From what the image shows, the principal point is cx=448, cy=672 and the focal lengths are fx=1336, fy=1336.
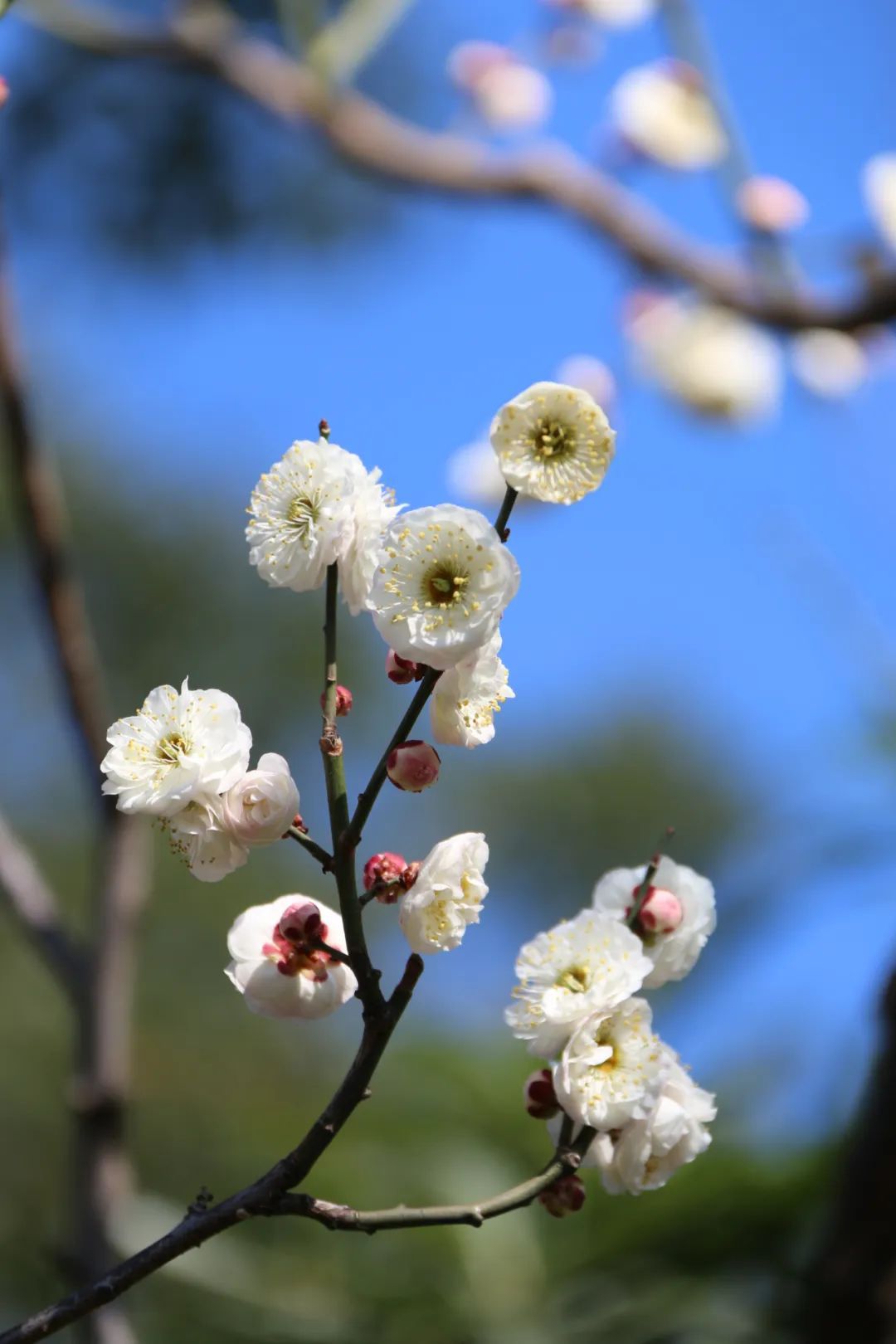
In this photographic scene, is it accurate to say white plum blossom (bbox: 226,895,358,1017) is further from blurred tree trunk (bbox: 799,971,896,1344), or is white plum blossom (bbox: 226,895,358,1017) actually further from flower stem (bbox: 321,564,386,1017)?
blurred tree trunk (bbox: 799,971,896,1344)

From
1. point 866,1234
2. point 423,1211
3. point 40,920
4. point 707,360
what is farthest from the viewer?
point 707,360

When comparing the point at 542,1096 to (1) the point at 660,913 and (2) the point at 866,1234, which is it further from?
(2) the point at 866,1234

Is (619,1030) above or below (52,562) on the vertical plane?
below

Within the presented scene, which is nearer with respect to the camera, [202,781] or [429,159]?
[202,781]

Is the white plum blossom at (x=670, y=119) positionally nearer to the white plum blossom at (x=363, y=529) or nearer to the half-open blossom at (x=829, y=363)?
the half-open blossom at (x=829, y=363)

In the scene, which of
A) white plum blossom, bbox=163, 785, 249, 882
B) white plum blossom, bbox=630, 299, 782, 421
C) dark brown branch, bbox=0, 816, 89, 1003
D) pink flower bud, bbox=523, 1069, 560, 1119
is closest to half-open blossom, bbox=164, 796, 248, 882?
white plum blossom, bbox=163, 785, 249, 882

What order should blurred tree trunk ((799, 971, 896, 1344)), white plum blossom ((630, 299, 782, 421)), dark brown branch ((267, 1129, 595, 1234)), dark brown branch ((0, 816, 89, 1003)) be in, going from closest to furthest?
dark brown branch ((267, 1129, 595, 1234)), blurred tree trunk ((799, 971, 896, 1344)), dark brown branch ((0, 816, 89, 1003)), white plum blossom ((630, 299, 782, 421))

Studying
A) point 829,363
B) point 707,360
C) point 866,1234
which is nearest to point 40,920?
point 866,1234
